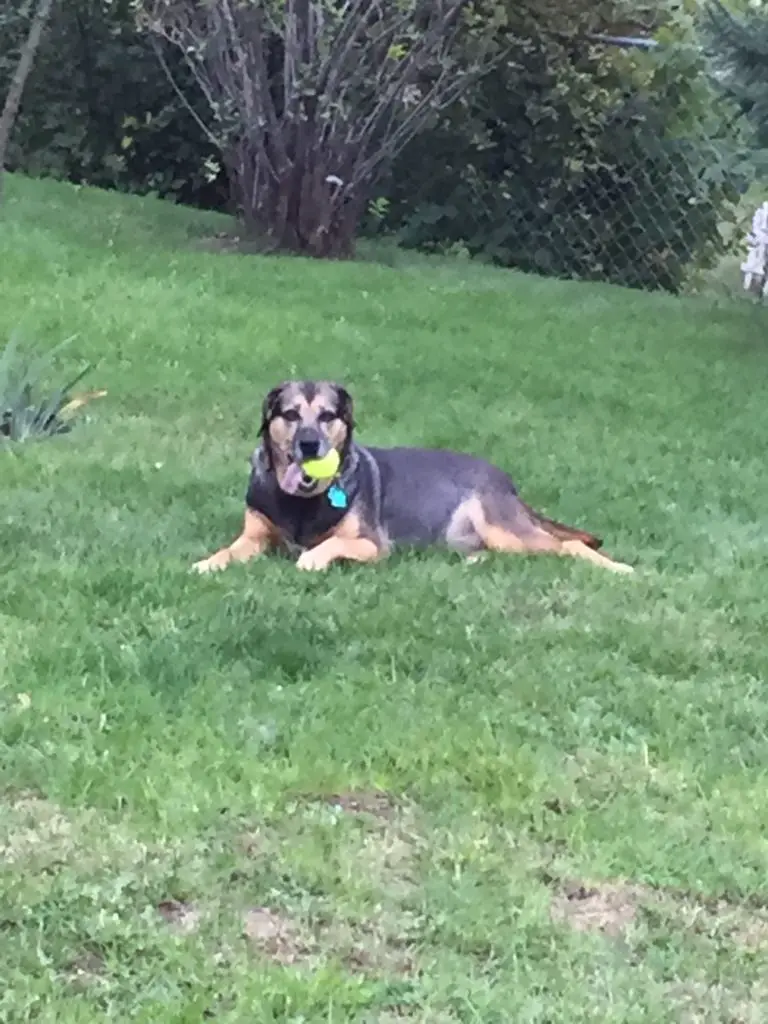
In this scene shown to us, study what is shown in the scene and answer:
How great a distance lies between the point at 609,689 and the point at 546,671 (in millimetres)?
190

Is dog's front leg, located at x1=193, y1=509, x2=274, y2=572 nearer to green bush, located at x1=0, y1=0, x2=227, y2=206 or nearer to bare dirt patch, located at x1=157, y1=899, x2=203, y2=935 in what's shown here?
bare dirt patch, located at x1=157, y1=899, x2=203, y2=935

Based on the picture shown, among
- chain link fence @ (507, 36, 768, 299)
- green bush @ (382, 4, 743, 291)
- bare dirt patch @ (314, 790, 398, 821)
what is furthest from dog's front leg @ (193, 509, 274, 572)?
green bush @ (382, 4, 743, 291)

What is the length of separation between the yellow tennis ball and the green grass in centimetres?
41

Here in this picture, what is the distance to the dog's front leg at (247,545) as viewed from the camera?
5.38 metres

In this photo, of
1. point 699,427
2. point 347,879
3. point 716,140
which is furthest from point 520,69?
point 347,879

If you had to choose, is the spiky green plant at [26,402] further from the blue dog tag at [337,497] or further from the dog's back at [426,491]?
the blue dog tag at [337,497]

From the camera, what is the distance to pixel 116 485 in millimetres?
6488

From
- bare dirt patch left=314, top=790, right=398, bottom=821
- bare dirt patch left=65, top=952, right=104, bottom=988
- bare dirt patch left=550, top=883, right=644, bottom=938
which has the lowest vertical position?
bare dirt patch left=314, top=790, right=398, bottom=821

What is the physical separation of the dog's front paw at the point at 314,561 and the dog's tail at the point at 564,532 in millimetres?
904

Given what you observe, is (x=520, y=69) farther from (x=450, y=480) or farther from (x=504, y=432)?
(x=450, y=480)

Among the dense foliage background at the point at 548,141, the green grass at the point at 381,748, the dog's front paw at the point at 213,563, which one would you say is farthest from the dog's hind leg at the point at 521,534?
the dense foliage background at the point at 548,141

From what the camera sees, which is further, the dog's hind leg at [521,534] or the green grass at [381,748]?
the dog's hind leg at [521,534]

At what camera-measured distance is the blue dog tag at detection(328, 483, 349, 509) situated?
568 cm

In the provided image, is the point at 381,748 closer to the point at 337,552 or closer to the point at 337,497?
the point at 337,552
